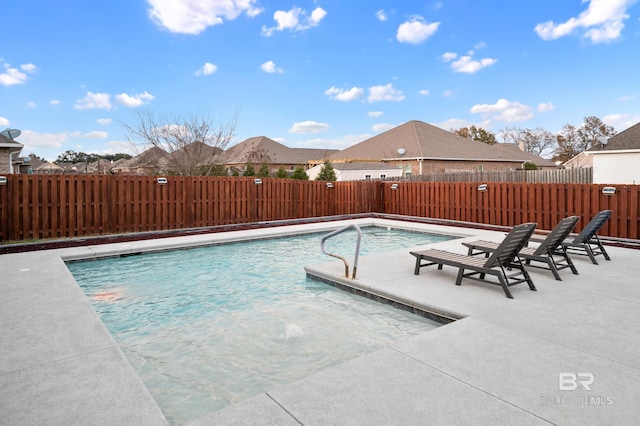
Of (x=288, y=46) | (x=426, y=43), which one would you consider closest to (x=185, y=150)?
(x=288, y=46)

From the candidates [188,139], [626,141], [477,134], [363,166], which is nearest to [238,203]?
[188,139]

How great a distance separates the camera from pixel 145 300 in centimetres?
586

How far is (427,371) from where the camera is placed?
318 centimetres

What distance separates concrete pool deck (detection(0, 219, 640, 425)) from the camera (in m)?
2.61

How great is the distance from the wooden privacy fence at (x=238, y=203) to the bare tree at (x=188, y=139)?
12515 mm

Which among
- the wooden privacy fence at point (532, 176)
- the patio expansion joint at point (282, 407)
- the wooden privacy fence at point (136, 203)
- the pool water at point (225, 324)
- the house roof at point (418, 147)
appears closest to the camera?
the patio expansion joint at point (282, 407)

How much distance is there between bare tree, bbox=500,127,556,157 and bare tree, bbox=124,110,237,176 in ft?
160

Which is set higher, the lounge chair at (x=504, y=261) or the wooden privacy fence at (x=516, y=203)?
the wooden privacy fence at (x=516, y=203)

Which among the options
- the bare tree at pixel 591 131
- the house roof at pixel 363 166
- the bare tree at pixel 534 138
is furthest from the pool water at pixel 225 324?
the bare tree at pixel 534 138

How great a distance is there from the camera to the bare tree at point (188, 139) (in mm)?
25094

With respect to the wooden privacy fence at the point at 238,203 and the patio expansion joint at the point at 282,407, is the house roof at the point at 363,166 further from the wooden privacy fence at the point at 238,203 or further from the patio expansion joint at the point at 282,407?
the patio expansion joint at the point at 282,407

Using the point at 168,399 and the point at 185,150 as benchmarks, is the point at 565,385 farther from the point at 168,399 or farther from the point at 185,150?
the point at 185,150

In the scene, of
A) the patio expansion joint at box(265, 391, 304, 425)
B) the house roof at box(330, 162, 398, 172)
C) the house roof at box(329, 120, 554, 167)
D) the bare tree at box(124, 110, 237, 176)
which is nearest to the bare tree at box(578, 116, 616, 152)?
the house roof at box(329, 120, 554, 167)

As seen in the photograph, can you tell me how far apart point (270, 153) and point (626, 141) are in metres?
35.8
